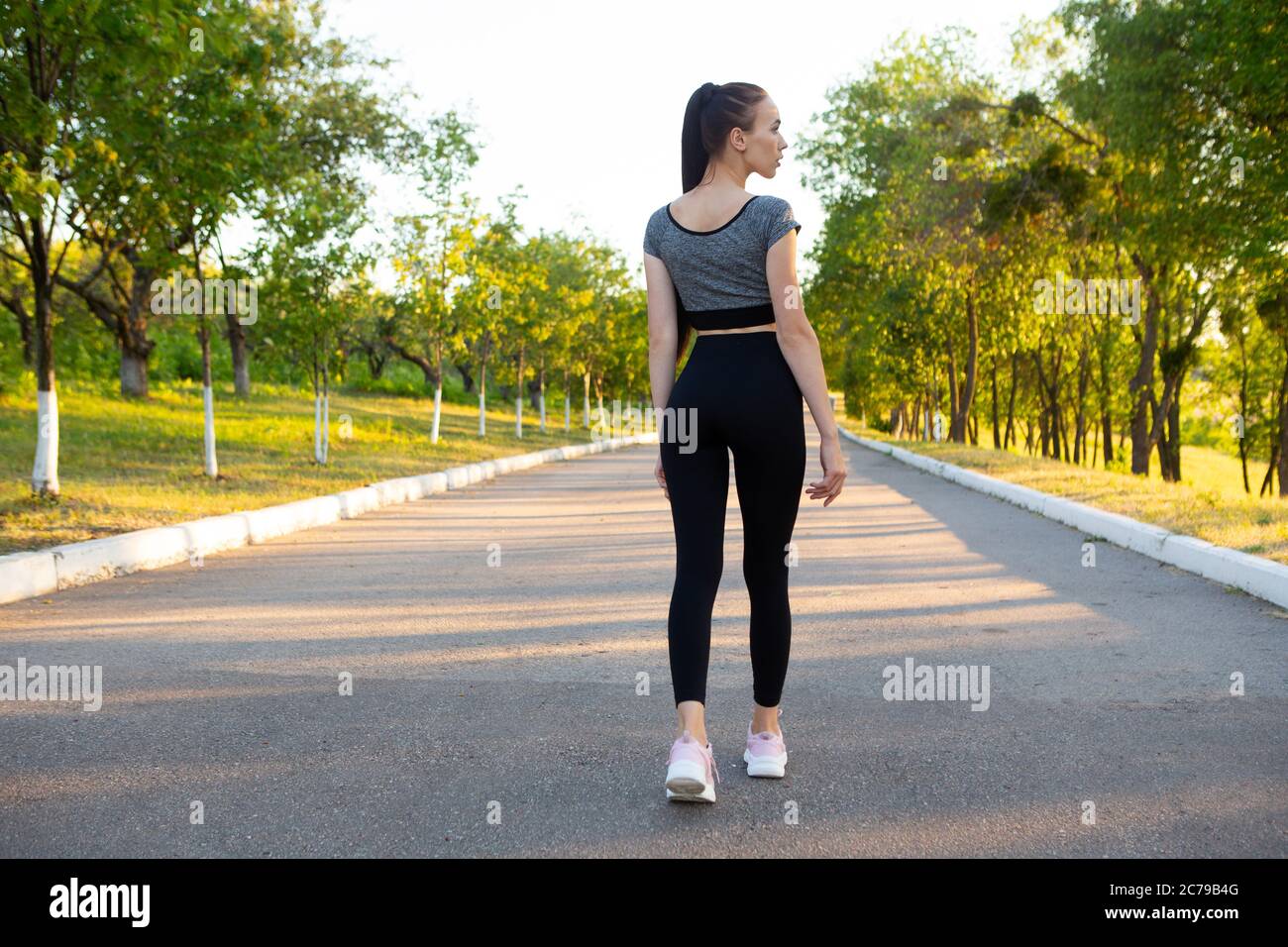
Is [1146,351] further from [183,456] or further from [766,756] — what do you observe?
[766,756]

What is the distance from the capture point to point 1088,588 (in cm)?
828

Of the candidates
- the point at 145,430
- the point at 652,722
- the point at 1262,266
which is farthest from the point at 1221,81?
the point at 145,430

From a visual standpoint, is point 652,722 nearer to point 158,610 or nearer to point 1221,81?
point 158,610

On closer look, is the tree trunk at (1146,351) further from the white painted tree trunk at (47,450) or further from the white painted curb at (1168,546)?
the white painted tree trunk at (47,450)

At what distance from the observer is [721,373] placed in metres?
3.68

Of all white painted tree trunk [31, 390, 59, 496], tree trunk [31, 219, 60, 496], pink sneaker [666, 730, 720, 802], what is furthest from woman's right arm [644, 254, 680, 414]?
white painted tree trunk [31, 390, 59, 496]

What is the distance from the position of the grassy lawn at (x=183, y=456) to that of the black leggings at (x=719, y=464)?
6886 mm

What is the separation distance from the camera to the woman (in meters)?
3.64

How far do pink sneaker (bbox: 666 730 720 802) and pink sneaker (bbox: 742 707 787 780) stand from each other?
0.29m

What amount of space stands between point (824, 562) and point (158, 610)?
5.15 m

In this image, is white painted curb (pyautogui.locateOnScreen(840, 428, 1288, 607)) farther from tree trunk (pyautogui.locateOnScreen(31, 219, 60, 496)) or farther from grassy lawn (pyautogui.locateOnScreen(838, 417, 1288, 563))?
tree trunk (pyautogui.locateOnScreen(31, 219, 60, 496))

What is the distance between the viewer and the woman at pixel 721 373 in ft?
11.9

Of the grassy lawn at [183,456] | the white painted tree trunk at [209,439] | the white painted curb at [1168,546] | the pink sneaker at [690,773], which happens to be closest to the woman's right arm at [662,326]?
the pink sneaker at [690,773]

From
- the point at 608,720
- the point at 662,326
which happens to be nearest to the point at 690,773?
the point at 608,720
